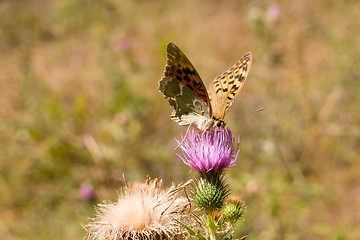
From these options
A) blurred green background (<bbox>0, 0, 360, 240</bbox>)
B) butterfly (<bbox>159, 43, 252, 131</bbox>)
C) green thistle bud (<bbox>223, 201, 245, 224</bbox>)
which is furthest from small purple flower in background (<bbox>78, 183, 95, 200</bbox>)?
green thistle bud (<bbox>223, 201, 245, 224</bbox>)

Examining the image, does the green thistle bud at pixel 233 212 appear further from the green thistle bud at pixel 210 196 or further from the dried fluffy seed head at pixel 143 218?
the dried fluffy seed head at pixel 143 218

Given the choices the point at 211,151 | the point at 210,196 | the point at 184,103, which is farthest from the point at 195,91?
the point at 210,196

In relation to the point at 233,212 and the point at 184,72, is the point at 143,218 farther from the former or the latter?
the point at 184,72

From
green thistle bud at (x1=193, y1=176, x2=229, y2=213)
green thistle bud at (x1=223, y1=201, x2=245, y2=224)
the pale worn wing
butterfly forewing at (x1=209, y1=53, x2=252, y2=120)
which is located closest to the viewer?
green thistle bud at (x1=223, y1=201, x2=245, y2=224)

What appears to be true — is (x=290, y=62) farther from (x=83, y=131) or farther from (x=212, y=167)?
(x=212, y=167)

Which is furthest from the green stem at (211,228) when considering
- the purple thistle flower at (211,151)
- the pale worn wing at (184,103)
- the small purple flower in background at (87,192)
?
the small purple flower in background at (87,192)

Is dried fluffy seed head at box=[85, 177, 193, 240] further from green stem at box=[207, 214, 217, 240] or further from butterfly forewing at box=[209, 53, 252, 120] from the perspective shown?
butterfly forewing at box=[209, 53, 252, 120]

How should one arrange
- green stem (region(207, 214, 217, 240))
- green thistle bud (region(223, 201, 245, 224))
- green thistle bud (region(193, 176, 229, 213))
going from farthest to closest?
green thistle bud (region(193, 176, 229, 213)), green thistle bud (region(223, 201, 245, 224)), green stem (region(207, 214, 217, 240))
